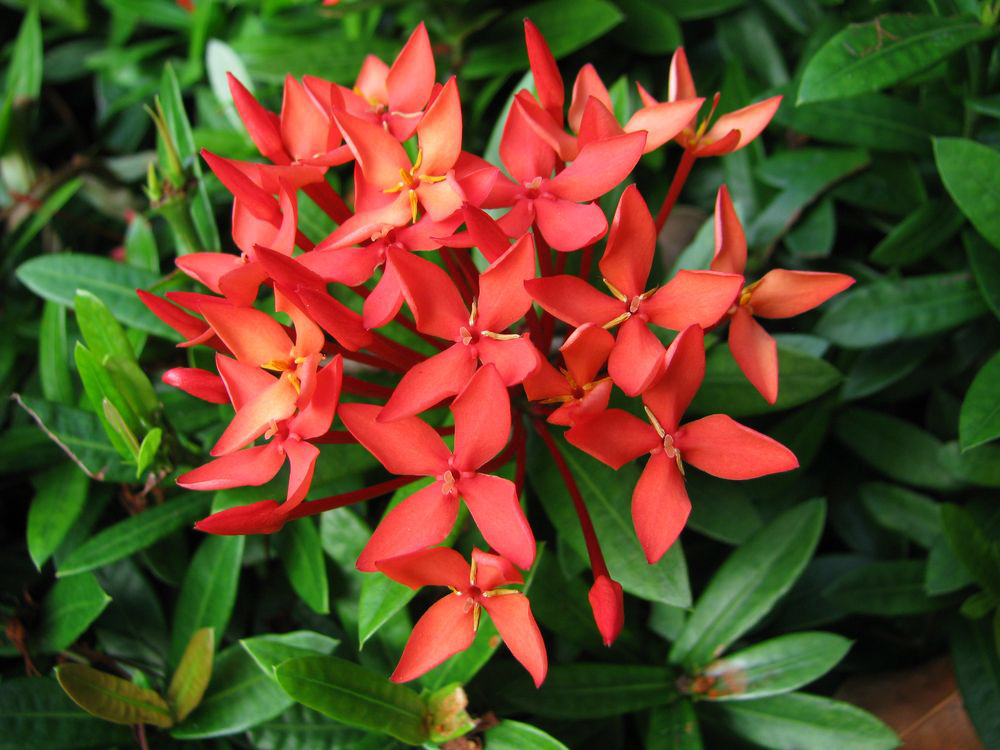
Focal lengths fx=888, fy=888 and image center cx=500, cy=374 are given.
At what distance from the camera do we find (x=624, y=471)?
98 cm

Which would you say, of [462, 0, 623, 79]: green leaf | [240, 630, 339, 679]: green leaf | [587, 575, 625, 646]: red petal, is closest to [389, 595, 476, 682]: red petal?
[587, 575, 625, 646]: red petal

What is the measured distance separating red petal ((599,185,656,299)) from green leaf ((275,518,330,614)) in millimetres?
480

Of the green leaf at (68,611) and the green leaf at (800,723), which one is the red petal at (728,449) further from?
the green leaf at (68,611)

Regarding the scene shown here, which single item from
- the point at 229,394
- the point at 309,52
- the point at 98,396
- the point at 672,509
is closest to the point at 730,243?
the point at 672,509

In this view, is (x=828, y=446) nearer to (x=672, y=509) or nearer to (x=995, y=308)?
(x=995, y=308)

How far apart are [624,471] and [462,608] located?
1.02ft

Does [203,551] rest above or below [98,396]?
below

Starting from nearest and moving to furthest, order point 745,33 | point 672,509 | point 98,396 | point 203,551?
point 672,509 < point 98,396 < point 203,551 < point 745,33

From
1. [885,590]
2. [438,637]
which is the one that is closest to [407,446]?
[438,637]

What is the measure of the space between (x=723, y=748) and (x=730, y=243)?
667 millimetres

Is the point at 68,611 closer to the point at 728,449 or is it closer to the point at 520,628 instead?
the point at 520,628

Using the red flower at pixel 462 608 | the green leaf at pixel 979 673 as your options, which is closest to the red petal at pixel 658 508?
the red flower at pixel 462 608

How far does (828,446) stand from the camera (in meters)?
1.30

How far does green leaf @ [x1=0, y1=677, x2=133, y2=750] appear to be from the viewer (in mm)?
948
